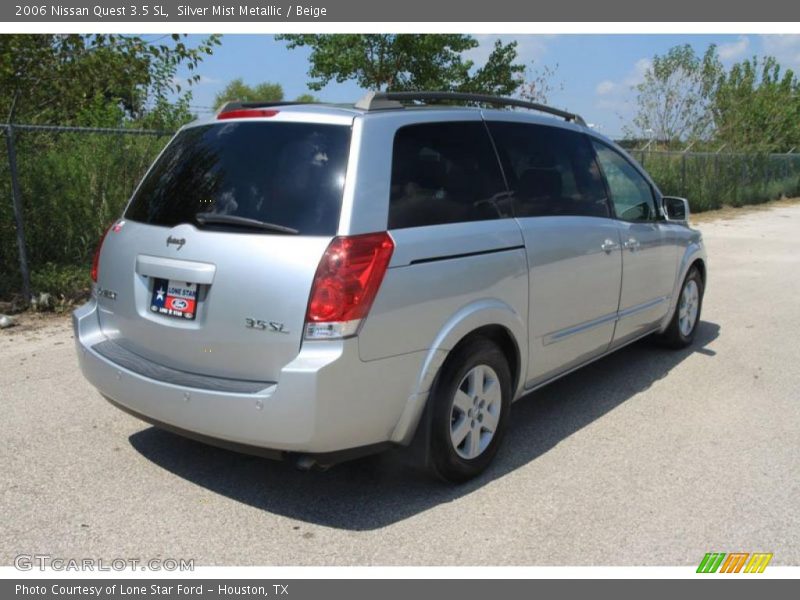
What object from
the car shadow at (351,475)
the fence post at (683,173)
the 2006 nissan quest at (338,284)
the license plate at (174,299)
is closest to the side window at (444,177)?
the 2006 nissan quest at (338,284)

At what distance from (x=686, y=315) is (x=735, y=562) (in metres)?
3.58

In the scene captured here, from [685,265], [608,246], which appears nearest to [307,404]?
[608,246]

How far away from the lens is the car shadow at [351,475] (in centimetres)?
365

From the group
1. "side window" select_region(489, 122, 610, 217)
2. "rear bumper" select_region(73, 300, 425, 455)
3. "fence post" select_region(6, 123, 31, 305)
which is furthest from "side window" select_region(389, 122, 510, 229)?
"fence post" select_region(6, 123, 31, 305)

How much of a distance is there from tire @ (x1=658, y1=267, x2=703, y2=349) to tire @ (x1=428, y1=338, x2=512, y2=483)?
283 cm

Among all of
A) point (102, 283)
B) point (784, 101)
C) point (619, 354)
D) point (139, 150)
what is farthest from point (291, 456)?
point (784, 101)

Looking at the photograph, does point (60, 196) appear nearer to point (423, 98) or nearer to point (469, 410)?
point (423, 98)

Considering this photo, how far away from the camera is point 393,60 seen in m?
16.4

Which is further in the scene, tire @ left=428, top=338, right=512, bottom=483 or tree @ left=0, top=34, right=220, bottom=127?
tree @ left=0, top=34, right=220, bottom=127

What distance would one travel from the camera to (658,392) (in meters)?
5.49

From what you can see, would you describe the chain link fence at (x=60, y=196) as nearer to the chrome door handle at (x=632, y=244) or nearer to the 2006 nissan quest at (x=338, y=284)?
the 2006 nissan quest at (x=338, y=284)

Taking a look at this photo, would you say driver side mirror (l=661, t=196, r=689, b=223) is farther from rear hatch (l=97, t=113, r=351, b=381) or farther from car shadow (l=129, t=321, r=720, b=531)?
rear hatch (l=97, t=113, r=351, b=381)

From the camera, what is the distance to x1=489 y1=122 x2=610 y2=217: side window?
14.1 ft

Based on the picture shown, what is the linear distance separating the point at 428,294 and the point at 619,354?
351 cm
